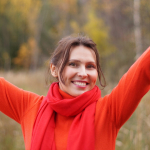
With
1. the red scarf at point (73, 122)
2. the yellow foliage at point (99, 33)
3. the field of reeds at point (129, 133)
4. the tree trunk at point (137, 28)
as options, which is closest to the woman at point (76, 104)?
the red scarf at point (73, 122)

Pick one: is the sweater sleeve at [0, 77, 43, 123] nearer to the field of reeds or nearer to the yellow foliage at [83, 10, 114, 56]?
the field of reeds

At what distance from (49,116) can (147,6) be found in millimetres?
10849

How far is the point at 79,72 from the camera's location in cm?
148

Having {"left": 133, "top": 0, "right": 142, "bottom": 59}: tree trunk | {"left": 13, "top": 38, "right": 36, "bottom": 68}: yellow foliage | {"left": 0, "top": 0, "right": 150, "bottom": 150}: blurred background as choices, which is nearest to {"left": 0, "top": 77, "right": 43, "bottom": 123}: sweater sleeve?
{"left": 0, "top": 0, "right": 150, "bottom": 150}: blurred background

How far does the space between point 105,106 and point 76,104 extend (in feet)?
0.60

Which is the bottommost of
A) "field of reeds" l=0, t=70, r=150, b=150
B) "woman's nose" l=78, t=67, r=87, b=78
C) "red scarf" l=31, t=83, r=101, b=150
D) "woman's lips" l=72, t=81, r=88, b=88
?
"field of reeds" l=0, t=70, r=150, b=150

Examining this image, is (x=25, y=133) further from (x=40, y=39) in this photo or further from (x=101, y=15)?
(x=40, y=39)

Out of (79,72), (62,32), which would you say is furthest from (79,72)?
(62,32)

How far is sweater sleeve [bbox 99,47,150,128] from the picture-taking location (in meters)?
1.20

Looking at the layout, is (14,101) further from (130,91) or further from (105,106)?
(130,91)

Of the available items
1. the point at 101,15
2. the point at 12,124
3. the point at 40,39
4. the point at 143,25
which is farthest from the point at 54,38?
the point at 12,124

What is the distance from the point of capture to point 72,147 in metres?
1.34

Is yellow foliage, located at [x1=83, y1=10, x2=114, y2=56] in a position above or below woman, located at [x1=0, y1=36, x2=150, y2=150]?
above

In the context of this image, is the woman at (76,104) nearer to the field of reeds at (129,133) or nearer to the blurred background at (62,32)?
the field of reeds at (129,133)
